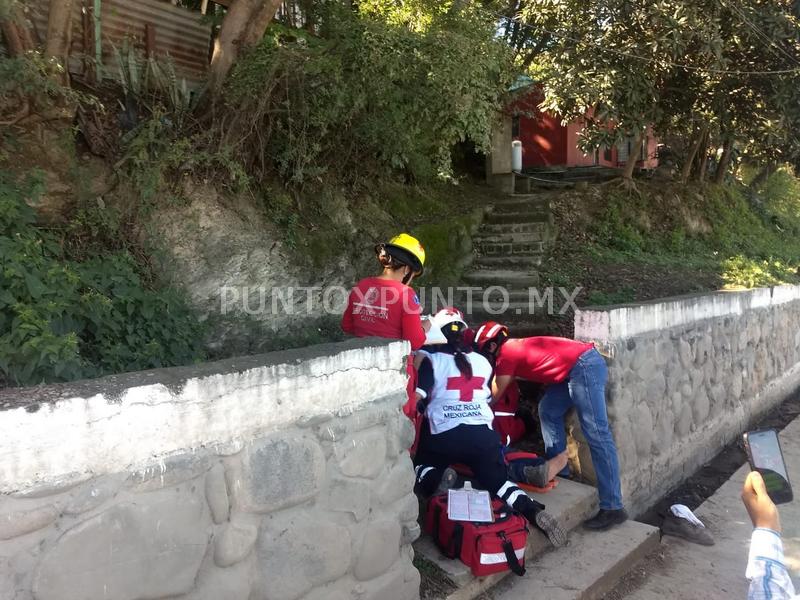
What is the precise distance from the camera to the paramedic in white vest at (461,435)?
3242mm

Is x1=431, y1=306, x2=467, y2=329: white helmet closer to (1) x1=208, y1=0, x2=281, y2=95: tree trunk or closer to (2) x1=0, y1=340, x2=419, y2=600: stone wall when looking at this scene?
(2) x1=0, y1=340, x2=419, y2=600: stone wall

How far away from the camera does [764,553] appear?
1.74 m

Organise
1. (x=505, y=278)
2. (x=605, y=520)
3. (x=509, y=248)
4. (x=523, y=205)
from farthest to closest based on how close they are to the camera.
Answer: (x=523, y=205), (x=509, y=248), (x=505, y=278), (x=605, y=520)

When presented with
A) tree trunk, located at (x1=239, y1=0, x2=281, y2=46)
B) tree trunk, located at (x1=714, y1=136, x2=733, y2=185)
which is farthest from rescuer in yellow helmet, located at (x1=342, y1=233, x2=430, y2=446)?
tree trunk, located at (x1=714, y1=136, x2=733, y2=185)

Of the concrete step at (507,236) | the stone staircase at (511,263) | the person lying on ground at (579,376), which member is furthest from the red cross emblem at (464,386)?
the concrete step at (507,236)

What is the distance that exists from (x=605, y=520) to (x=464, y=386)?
141 centimetres

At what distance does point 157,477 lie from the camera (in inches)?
70.9

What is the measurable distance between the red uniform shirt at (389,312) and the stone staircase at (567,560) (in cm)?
114

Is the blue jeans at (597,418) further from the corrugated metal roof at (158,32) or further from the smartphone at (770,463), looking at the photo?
the corrugated metal roof at (158,32)

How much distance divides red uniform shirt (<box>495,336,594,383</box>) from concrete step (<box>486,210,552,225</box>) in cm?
443

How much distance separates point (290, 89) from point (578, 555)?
441 centimetres

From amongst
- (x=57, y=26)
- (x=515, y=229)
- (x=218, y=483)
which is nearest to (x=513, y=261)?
(x=515, y=229)

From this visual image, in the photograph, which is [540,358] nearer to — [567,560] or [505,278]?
[567,560]

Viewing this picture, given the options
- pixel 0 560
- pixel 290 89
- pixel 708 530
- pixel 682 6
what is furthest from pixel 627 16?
pixel 0 560
